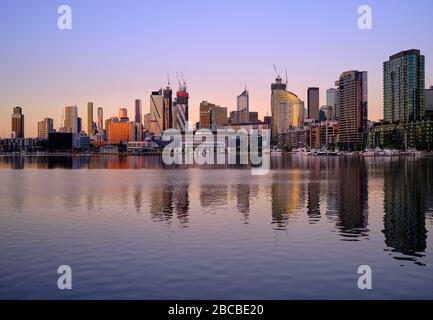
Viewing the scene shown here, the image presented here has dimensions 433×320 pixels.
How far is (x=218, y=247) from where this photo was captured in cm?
3366

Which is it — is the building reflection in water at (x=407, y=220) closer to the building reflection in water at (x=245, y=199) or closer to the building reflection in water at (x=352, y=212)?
the building reflection in water at (x=352, y=212)

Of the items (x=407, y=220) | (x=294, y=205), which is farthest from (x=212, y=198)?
(x=407, y=220)

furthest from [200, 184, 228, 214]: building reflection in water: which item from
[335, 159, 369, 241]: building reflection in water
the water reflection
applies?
[335, 159, 369, 241]: building reflection in water

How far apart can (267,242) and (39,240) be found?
15.8m

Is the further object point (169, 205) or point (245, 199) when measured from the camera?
point (245, 199)

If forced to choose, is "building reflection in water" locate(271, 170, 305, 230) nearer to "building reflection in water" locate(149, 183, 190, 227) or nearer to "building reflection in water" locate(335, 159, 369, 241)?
"building reflection in water" locate(335, 159, 369, 241)

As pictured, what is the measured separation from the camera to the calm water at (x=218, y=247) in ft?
80.7

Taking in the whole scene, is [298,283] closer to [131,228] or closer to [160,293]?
[160,293]

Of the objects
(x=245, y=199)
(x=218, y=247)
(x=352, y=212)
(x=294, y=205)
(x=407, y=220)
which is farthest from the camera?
(x=245, y=199)

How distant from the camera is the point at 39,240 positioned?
3672 cm

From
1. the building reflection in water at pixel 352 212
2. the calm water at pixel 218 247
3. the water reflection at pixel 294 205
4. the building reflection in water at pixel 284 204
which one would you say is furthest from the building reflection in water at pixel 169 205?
the building reflection in water at pixel 352 212

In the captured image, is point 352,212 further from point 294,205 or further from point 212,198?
point 212,198
